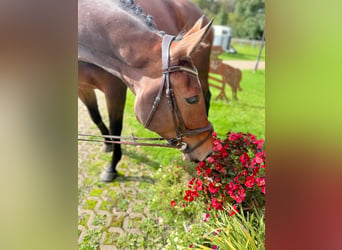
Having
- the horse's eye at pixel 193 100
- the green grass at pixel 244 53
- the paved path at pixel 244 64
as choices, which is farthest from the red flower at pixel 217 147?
the green grass at pixel 244 53

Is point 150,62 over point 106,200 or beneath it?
over

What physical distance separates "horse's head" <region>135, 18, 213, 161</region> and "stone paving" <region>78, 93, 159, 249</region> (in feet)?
3.14

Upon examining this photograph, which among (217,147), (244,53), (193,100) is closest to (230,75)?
(217,147)

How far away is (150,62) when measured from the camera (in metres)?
1.55

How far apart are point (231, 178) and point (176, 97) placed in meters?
0.94

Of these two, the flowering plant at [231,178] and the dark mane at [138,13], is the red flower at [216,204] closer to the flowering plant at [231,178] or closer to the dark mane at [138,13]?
the flowering plant at [231,178]

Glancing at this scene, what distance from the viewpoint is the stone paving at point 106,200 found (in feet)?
6.38

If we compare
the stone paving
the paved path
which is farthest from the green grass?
the stone paving

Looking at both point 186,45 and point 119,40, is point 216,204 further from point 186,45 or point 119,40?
point 119,40

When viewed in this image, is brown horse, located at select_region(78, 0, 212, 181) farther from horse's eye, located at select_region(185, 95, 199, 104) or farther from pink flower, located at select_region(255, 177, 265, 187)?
pink flower, located at select_region(255, 177, 265, 187)

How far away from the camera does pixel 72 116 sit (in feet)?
2.76

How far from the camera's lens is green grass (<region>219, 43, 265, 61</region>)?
926cm
